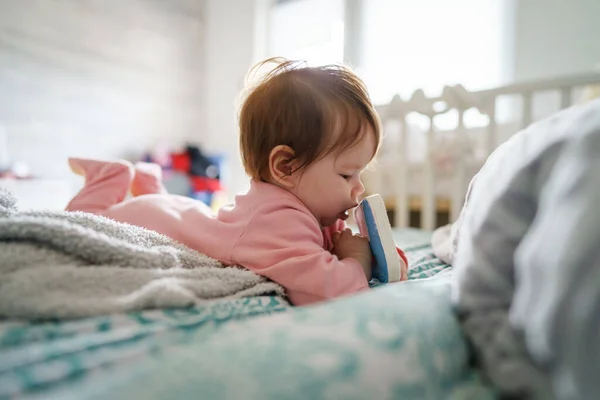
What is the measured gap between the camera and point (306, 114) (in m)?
0.60

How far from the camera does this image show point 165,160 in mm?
2465

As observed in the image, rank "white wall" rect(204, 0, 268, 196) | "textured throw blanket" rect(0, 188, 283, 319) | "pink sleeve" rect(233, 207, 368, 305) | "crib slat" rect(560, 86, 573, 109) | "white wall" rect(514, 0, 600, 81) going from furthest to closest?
"white wall" rect(204, 0, 268, 196), "white wall" rect(514, 0, 600, 81), "crib slat" rect(560, 86, 573, 109), "pink sleeve" rect(233, 207, 368, 305), "textured throw blanket" rect(0, 188, 283, 319)

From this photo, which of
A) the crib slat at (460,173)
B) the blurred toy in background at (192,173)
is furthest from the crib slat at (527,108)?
the blurred toy in background at (192,173)

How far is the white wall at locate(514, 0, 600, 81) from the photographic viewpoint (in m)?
1.81

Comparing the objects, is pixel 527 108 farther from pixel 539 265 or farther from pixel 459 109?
pixel 539 265

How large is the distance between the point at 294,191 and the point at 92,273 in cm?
31

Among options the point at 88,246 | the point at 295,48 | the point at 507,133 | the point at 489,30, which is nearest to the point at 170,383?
the point at 88,246

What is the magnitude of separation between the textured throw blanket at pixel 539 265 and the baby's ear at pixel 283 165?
11.6 inches

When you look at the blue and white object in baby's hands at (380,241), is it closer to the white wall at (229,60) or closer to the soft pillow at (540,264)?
the soft pillow at (540,264)

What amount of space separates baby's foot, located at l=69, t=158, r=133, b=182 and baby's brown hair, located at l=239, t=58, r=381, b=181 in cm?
30

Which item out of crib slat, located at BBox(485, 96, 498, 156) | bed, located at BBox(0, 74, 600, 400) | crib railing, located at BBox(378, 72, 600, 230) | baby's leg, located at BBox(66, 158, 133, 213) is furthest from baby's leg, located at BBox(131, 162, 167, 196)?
crib slat, located at BBox(485, 96, 498, 156)

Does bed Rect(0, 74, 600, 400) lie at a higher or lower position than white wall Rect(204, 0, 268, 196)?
lower

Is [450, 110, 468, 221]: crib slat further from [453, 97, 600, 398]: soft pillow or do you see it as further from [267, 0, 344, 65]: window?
[267, 0, 344, 65]: window

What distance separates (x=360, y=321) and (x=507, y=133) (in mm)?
1931
